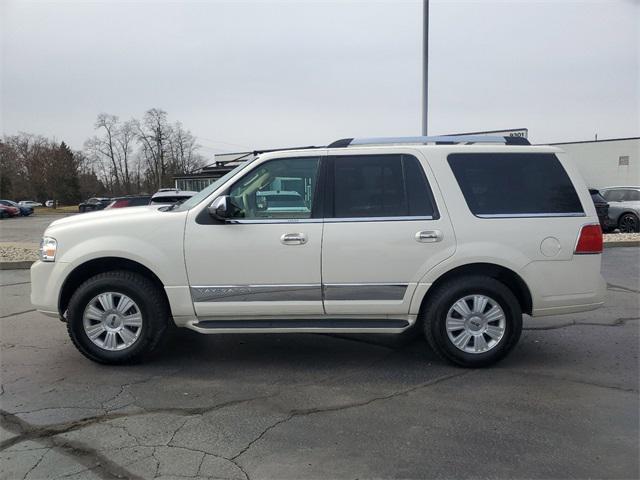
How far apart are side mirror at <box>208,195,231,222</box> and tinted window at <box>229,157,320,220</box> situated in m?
0.13

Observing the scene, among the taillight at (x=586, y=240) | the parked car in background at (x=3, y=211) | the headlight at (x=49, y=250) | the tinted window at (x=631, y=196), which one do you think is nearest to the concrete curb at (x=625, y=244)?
the tinted window at (x=631, y=196)

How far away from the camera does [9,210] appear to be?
134 ft

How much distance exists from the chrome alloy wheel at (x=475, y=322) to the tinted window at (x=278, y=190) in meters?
1.58

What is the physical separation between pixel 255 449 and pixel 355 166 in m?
2.51

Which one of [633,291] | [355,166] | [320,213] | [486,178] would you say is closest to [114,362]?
[320,213]

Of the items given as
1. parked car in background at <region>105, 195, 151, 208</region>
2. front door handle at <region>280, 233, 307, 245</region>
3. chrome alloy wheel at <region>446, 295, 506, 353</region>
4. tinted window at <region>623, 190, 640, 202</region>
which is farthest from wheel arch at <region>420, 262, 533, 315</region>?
tinted window at <region>623, 190, 640, 202</region>

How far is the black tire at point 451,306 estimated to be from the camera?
14.2 feet

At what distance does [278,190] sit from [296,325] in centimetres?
123

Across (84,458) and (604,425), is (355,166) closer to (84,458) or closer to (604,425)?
(604,425)

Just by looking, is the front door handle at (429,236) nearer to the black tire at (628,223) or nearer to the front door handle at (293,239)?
the front door handle at (293,239)

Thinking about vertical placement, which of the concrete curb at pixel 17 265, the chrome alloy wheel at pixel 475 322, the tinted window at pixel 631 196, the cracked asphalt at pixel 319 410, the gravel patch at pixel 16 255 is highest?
the tinted window at pixel 631 196

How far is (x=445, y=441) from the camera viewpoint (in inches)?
125

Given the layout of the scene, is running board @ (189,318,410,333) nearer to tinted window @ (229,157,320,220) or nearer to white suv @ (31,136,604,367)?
white suv @ (31,136,604,367)

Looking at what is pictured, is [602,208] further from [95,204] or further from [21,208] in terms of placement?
[21,208]
